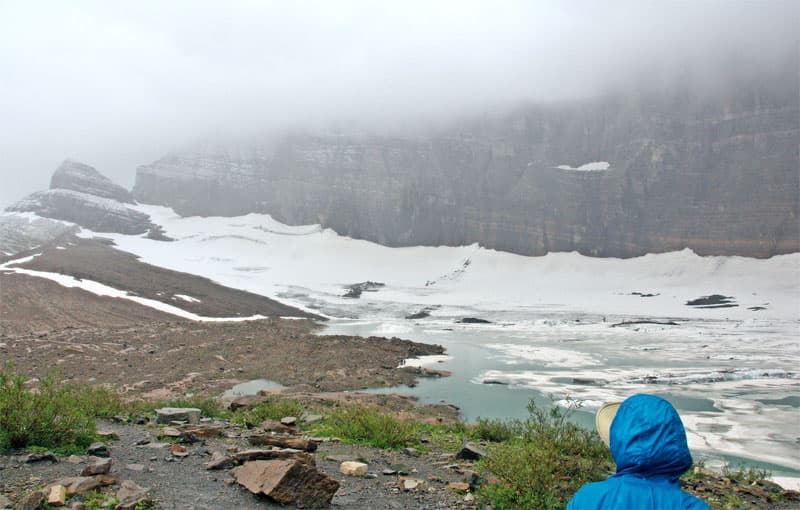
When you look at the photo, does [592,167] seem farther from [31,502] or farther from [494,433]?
[31,502]

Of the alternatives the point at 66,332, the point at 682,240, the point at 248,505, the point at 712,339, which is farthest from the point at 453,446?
the point at 682,240

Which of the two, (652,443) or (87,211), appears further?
(87,211)

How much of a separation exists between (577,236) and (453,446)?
100m

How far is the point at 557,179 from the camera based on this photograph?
10975 centimetres

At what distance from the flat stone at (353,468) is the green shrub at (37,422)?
3.21m

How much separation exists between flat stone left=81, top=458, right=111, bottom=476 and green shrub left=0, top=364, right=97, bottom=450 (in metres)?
1.23

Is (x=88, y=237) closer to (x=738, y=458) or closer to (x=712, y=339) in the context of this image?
(x=712, y=339)

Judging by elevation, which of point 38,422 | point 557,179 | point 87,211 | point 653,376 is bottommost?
point 653,376

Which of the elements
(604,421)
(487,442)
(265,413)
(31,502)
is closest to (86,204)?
(265,413)

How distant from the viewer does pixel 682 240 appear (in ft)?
Result: 310

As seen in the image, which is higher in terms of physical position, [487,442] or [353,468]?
[353,468]

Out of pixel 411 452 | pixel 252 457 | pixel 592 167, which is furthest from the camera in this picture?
pixel 592 167

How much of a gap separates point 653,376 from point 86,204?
408 feet

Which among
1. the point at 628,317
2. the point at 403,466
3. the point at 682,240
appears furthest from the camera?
the point at 682,240
